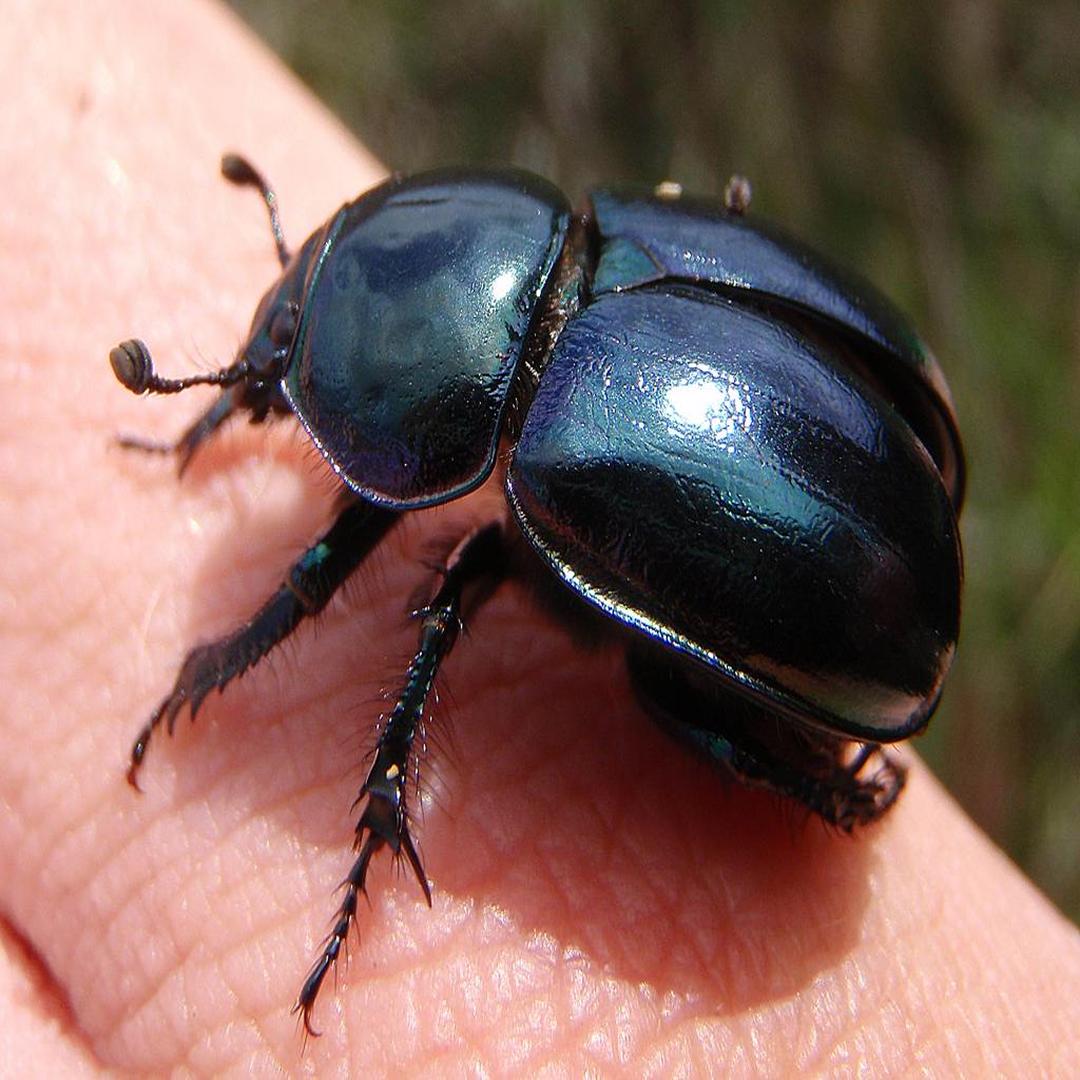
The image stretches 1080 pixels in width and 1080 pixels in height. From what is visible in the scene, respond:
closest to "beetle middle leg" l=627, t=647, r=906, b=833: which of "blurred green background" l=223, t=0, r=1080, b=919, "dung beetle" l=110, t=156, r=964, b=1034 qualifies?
"dung beetle" l=110, t=156, r=964, b=1034

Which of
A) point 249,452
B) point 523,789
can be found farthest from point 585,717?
point 249,452

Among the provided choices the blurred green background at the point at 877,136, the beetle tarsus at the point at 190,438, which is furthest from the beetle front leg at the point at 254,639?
the blurred green background at the point at 877,136

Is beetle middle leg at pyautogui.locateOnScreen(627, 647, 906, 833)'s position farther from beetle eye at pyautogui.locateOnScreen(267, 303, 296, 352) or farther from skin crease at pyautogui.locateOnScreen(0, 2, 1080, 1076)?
beetle eye at pyautogui.locateOnScreen(267, 303, 296, 352)

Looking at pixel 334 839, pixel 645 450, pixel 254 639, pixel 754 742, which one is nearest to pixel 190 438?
pixel 254 639

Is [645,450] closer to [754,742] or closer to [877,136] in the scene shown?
[754,742]

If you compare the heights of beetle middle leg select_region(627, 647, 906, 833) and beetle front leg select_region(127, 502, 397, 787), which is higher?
beetle middle leg select_region(627, 647, 906, 833)

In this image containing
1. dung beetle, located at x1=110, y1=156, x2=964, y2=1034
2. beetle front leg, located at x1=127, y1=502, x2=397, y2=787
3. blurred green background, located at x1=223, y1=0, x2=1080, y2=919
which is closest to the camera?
dung beetle, located at x1=110, y1=156, x2=964, y2=1034

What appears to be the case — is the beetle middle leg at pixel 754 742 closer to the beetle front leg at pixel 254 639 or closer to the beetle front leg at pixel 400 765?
the beetle front leg at pixel 400 765
